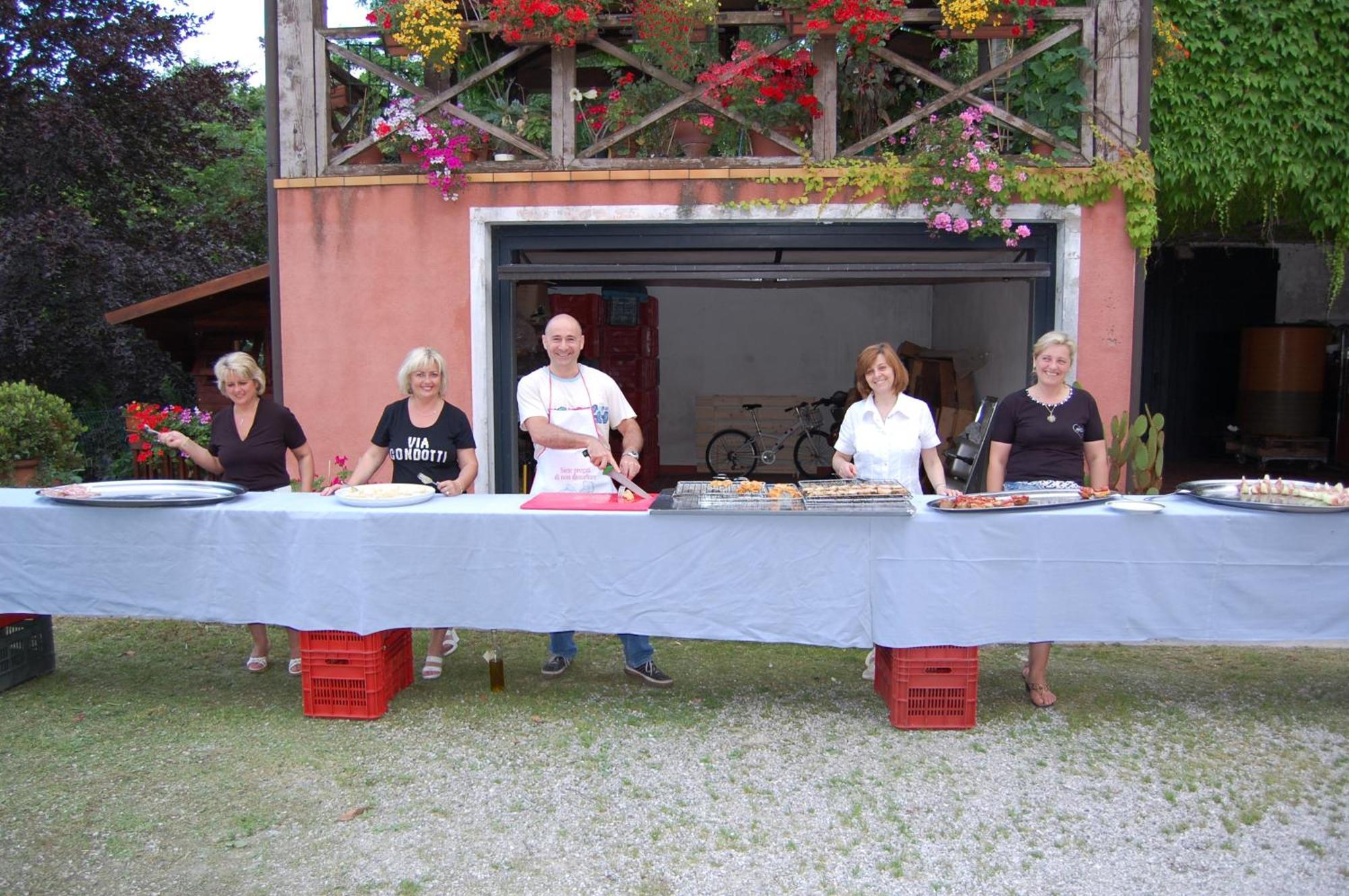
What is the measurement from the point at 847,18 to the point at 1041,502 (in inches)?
158

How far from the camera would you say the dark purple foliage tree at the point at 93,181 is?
11.8m

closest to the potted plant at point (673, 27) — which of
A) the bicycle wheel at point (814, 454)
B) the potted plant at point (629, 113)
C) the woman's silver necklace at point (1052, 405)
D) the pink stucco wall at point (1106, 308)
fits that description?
the potted plant at point (629, 113)

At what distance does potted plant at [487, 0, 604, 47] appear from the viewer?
699 cm

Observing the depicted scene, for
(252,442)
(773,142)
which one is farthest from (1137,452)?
(252,442)

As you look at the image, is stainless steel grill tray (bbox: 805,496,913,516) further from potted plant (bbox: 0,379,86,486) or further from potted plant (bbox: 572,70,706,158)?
potted plant (bbox: 0,379,86,486)

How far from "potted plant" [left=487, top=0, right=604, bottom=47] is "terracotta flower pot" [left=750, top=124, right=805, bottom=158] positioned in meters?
1.34

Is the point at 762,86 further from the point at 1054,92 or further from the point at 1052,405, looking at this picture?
the point at 1052,405

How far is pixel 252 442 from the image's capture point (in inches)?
200

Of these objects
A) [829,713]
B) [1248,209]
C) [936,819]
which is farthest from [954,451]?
[936,819]

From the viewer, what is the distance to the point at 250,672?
5203 millimetres

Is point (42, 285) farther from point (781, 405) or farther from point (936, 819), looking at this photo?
point (936, 819)

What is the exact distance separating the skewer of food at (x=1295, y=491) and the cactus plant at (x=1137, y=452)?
2.25m

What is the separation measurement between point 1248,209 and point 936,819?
279 inches

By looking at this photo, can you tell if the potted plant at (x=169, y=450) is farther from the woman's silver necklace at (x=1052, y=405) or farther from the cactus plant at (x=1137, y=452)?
the cactus plant at (x=1137, y=452)
